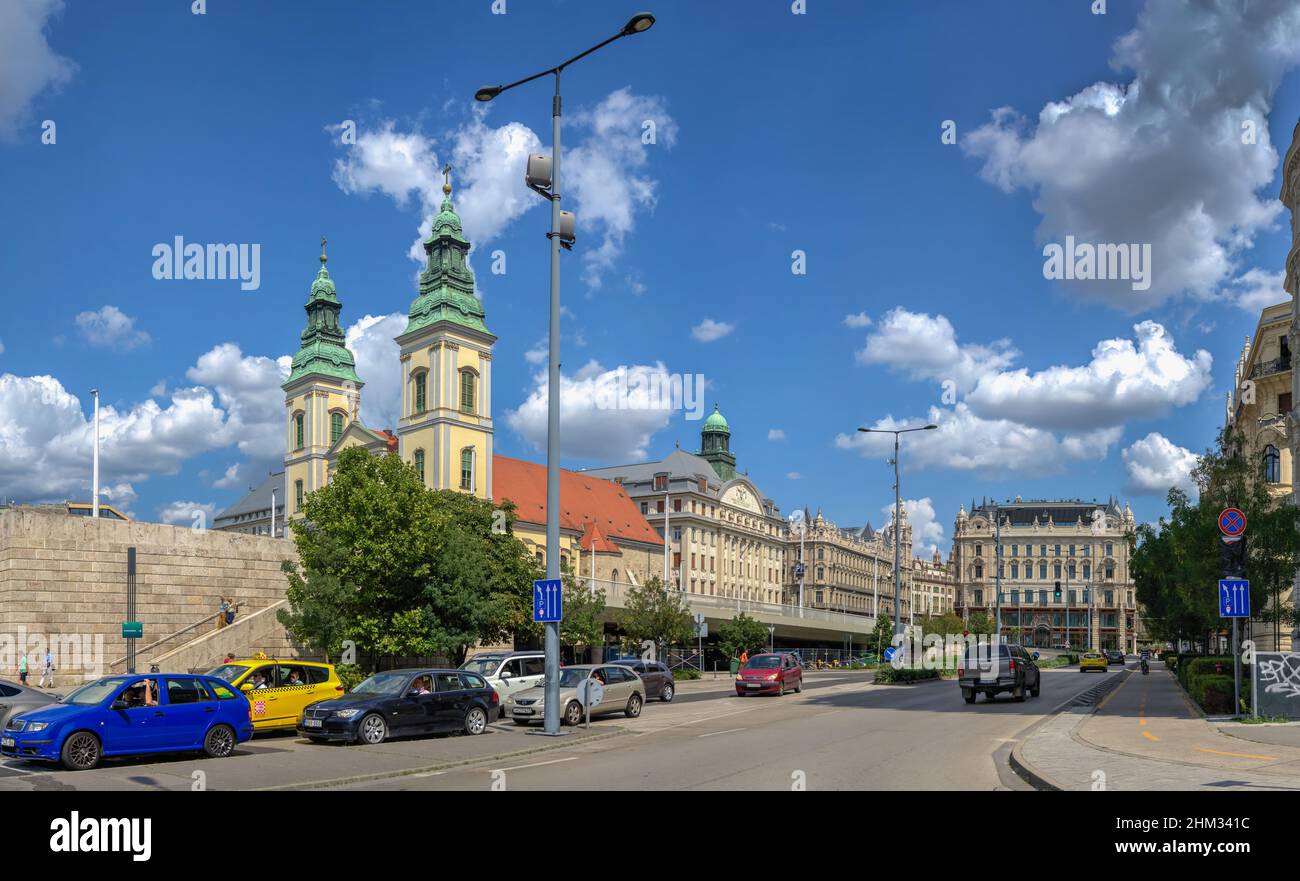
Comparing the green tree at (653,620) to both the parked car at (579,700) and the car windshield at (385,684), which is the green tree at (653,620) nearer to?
the parked car at (579,700)

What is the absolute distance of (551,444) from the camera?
70.4 ft

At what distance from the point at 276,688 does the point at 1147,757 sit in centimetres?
1625

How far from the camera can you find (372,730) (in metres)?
19.6

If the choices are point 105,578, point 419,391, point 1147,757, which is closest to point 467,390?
point 419,391

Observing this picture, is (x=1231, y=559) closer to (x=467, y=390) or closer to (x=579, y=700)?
(x=579, y=700)

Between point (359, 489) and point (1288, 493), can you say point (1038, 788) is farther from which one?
point (1288, 493)

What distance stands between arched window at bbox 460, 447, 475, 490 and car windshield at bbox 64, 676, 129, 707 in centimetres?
7034

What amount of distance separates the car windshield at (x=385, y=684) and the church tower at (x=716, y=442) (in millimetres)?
120358

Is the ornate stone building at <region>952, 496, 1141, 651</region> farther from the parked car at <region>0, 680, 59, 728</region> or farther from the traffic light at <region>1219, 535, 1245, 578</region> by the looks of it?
the parked car at <region>0, 680, 59, 728</region>

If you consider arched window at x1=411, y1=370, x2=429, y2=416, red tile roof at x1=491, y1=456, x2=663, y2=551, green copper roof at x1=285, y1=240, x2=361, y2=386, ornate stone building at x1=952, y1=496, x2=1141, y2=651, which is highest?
green copper roof at x1=285, y1=240, x2=361, y2=386

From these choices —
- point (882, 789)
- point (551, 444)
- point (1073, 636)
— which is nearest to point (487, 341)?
point (551, 444)

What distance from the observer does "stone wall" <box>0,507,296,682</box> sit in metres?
33.3

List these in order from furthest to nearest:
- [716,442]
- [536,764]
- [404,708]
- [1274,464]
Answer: [716,442] < [1274,464] < [404,708] < [536,764]

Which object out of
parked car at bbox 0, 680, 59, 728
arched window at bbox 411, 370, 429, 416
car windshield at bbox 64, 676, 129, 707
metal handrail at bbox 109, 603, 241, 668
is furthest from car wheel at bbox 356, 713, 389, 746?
arched window at bbox 411, 370, 429, 416
